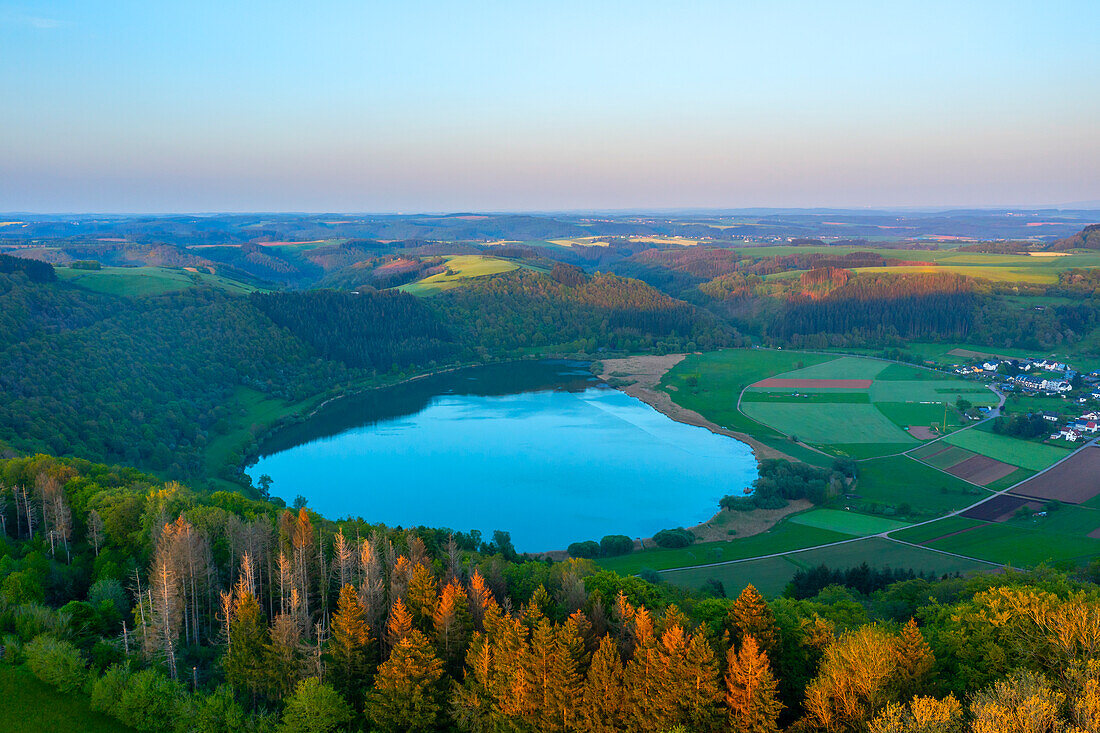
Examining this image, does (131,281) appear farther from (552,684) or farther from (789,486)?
(552,684)

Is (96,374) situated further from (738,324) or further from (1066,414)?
(738,324)

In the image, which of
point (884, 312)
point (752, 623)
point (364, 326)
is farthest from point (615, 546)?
point (884, 312)

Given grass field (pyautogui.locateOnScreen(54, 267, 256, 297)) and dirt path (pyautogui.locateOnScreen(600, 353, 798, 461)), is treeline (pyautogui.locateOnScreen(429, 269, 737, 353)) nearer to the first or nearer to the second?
dirt path (pyautogui.locateOnScreen(600, 353, 798, 461))

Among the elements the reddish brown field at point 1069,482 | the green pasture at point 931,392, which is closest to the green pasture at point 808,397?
the green pasture at point 931,392

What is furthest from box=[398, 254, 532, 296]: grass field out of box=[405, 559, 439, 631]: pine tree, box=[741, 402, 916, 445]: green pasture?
box=[405, 559, 439, 631]: pine tree

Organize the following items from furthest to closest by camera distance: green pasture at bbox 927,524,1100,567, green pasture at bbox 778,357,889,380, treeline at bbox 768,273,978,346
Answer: treeline at bbox 768,273,978,346, green pasture at bbox 778,357,889,380, green pasture at bbox 927,524,1100,567

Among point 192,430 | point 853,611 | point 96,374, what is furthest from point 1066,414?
point 96,374

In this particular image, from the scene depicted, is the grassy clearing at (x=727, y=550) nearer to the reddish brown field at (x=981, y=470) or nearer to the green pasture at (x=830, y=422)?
the reddish brown field at (x=981, y=470)

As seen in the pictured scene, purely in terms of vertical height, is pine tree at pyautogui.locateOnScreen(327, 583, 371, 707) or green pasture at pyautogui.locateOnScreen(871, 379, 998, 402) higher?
pine tree at pyautogui.locateOnScreen(327, 583, 371, 707)
